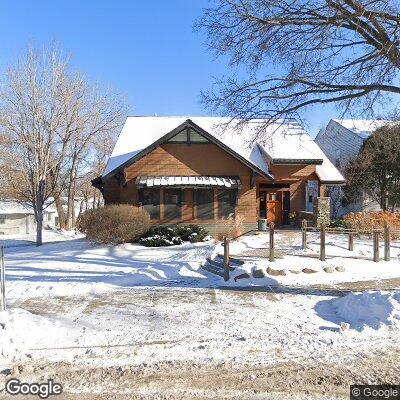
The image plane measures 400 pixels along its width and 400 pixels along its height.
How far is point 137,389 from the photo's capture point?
4.08 metres

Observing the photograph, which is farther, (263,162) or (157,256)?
(263,162)

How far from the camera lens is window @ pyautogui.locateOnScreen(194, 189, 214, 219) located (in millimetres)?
19156

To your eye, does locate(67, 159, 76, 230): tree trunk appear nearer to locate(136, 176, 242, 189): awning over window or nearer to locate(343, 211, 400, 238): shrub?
locate(136, 176, 242, 189): awning over window

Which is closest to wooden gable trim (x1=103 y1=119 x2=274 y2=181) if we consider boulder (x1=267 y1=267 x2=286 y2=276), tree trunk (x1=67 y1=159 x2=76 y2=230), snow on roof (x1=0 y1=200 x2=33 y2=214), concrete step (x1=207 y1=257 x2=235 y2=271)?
concrete step (x1=207 y1=257 x2=235 y2=271)

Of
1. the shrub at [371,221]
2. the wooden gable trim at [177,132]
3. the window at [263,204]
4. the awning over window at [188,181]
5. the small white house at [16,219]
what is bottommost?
the small white house at [16,219]

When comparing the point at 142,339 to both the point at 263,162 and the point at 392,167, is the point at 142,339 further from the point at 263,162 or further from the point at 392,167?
the point at 392,167

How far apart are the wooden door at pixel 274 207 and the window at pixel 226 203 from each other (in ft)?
10.6

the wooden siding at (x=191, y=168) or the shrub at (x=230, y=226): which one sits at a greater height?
the wooden siding at (x=191, y=168)

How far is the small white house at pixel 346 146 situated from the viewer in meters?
25.7

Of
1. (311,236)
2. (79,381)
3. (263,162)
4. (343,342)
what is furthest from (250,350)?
(263,162)

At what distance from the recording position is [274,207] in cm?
2180

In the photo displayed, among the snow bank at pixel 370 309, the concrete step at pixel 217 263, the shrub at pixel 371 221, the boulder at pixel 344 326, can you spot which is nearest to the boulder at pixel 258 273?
the concrete step at pixel 217 263

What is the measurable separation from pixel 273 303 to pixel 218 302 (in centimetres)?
108

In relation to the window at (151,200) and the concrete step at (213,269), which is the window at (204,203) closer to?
the window at (151,200)
